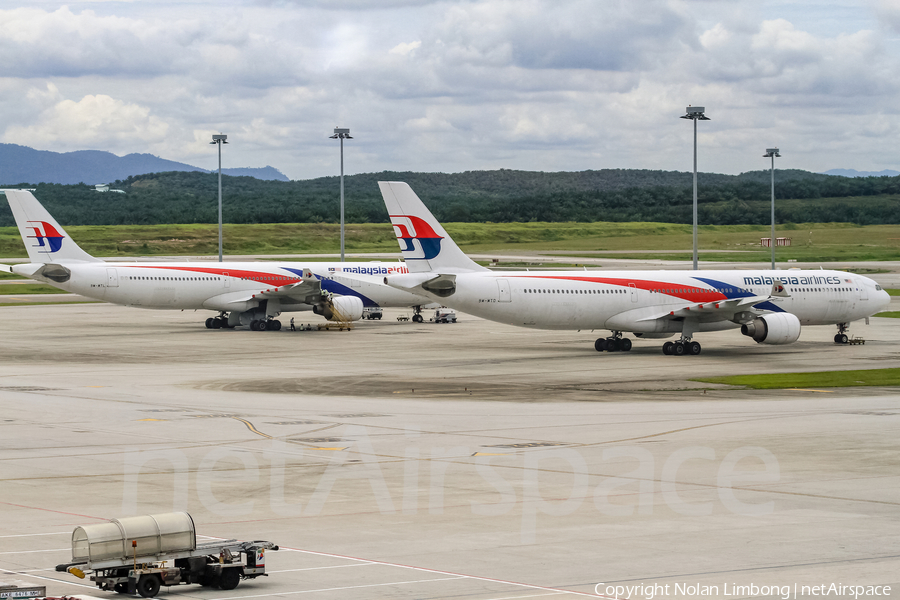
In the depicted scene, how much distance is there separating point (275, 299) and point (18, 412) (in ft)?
116

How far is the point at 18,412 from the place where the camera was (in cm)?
3281

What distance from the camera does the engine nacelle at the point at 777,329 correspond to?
51.2m

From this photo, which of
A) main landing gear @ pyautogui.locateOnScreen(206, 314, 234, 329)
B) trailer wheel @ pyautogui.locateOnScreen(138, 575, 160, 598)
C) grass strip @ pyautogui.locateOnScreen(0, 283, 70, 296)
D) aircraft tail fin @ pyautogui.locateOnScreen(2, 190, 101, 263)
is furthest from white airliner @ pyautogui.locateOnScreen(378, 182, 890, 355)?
grass strip @ pyautogui.locateOnScreen(0, 283, 70, 296)

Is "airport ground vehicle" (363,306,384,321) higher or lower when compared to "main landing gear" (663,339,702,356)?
higher

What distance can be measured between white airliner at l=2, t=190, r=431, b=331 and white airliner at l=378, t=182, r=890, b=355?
1626cm

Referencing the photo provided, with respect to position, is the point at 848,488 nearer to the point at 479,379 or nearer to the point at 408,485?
the point at 408,485

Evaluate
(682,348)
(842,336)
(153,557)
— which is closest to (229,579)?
(153,557)

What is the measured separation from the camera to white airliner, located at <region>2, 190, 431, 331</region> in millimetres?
64500

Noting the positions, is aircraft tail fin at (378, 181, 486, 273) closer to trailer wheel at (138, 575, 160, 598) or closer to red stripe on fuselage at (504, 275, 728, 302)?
red stripe on fuselage at (504, 275, 728, 302)

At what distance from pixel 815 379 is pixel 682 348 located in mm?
11234

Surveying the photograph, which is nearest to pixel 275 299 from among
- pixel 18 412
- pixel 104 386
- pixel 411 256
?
pixel 411 256

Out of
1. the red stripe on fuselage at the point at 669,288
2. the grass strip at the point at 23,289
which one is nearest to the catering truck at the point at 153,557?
the red stripe on fuselage at the point at 669,288

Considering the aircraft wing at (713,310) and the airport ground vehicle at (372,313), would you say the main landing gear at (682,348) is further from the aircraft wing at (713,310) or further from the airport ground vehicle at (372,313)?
the airport ground vehicle at (372,313)

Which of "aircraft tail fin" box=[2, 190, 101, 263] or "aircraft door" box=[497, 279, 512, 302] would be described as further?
"aircraft tail fin" box=[2, 190, 101, 263]
